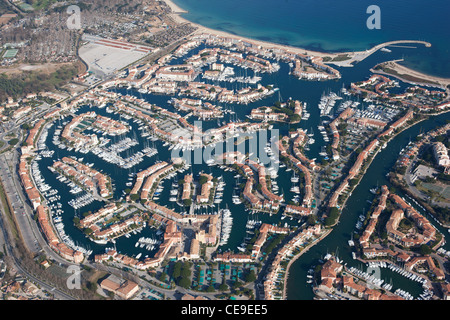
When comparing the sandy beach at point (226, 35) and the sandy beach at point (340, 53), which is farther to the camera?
the sandy beach at point (226, 35)

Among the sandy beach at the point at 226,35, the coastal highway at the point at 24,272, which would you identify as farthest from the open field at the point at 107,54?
the coastal highway at the point at 24,272

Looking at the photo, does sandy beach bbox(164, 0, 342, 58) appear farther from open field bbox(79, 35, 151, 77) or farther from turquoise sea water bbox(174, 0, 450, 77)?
open field bbox(79, 35, 151, 77)

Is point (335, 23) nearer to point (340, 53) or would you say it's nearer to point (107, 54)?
point (340, 53)

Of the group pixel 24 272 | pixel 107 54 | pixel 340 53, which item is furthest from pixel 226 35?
pixel 24 272

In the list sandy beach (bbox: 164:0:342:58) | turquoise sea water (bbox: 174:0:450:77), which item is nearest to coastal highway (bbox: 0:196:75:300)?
sandy beach (bbox: 164:0:342:58)

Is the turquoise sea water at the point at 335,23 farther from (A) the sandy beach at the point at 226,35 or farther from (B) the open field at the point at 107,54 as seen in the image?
(B) the open field at the point at 107,54

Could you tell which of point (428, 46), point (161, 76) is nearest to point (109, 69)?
point (161, 76)

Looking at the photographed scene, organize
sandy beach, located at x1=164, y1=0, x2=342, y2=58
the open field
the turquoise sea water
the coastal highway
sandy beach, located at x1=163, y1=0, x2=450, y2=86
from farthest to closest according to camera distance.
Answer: the turquoise sea water → sandy beach, located at x1=164, y1=0, x2=342, y2=58 → the open field → sandy beach, located at x1=163, y1=0, x2=450, y2=86 → the coastal highway

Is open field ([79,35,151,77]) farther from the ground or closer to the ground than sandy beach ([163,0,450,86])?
closer to the ground
